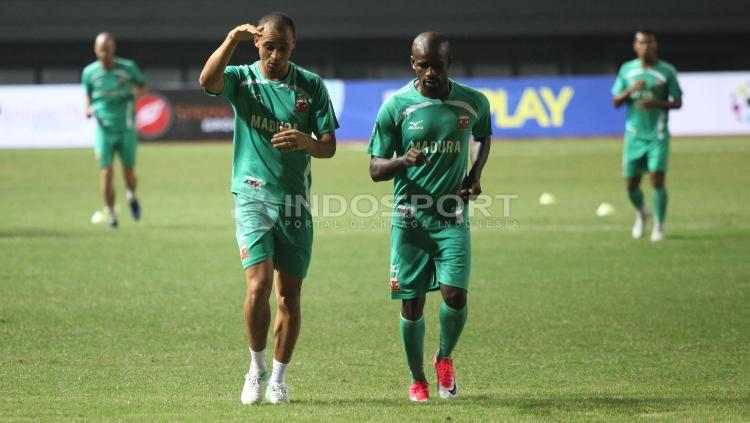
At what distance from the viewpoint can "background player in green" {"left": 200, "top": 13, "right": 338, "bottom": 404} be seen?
7336mm

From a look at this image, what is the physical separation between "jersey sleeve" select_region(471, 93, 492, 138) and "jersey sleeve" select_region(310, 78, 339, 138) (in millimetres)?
932

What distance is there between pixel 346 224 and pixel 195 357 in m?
9.66

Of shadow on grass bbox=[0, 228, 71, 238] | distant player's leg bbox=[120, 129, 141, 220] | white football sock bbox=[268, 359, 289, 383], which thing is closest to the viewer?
white football sock bbox=[268, 359, 289, 383]

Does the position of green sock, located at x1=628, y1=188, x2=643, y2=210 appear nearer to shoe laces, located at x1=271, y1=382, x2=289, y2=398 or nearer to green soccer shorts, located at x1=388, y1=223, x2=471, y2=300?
green soccer shorts, located at x1=388, y1=223, x2=471, y2=300

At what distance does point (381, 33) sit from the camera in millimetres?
43406

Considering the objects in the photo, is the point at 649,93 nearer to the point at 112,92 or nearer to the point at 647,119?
the point at 647,119

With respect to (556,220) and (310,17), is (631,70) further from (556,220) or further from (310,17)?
(310,17)

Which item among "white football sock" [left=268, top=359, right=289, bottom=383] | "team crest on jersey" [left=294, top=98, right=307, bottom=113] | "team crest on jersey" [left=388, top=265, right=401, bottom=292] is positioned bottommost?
"white football sock" [left=268, top=359, right=289, bottom=383]

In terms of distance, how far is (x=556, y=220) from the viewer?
18609 mm

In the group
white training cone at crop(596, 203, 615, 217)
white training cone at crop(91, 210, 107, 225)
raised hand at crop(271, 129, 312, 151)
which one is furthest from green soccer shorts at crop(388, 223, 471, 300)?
white training cone at crop(596, 203, 615, 217)

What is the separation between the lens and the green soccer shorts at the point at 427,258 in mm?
7574

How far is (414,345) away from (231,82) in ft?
6.43

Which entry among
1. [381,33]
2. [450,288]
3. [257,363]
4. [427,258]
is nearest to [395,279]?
[427,258]

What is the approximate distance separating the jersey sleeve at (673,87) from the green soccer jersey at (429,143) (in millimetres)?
8918
